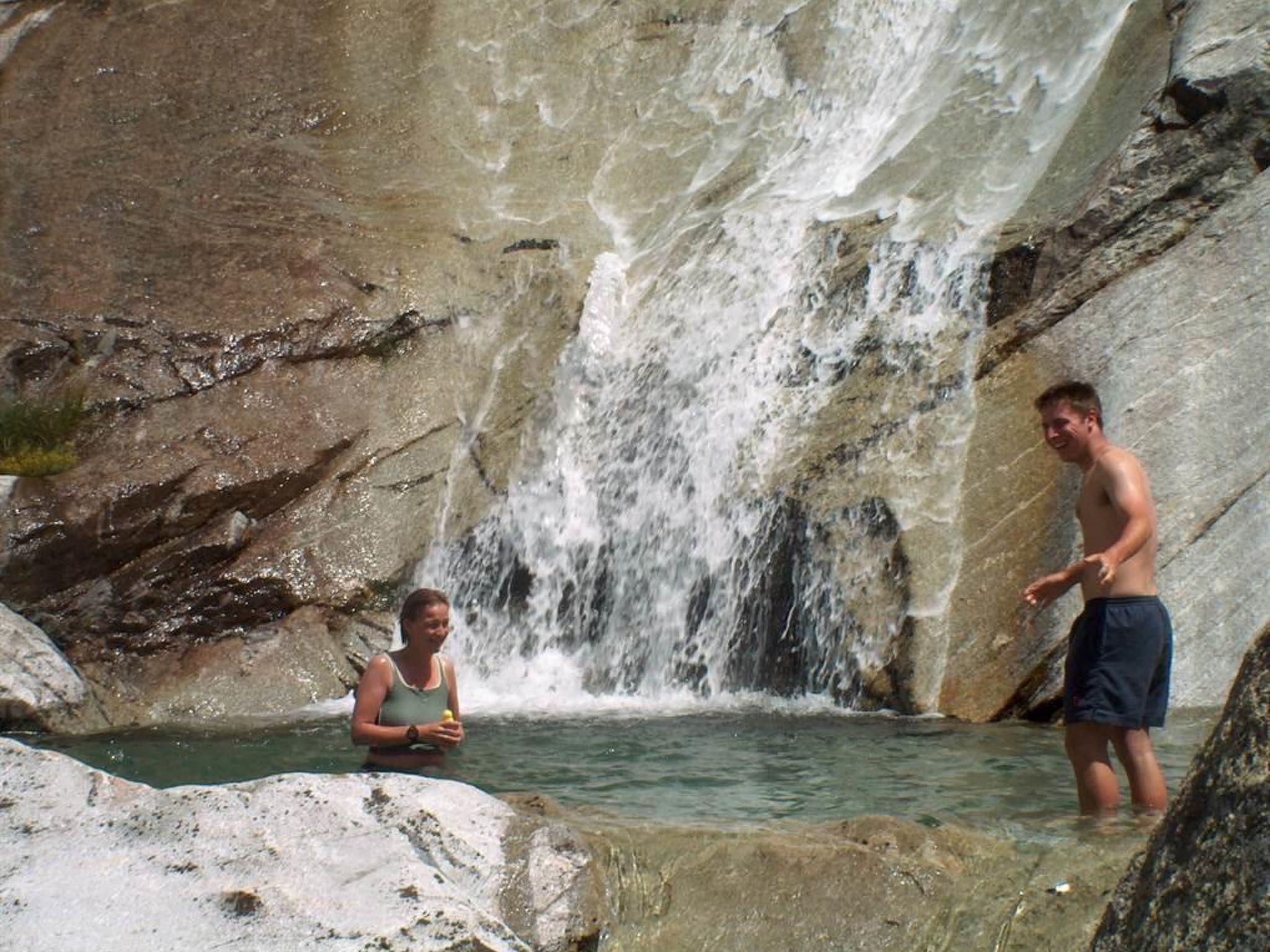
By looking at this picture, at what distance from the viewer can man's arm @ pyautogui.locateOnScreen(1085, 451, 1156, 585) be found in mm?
5539

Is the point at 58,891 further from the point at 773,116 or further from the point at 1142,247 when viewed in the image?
the point at 773,116

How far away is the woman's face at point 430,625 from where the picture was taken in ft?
21.5

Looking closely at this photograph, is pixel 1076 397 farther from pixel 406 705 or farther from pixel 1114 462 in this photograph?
pixel 406 705

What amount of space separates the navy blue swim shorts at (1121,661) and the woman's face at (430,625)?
2.40 metres

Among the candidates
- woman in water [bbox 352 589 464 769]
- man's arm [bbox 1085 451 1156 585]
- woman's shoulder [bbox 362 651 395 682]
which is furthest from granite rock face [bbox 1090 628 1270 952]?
woman's shoulder [bbox 362 651 395 682]

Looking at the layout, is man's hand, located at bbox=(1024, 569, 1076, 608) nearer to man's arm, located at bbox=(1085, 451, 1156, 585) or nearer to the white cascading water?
man's arm, located at bbox=(1085, 451, 1156, 585)

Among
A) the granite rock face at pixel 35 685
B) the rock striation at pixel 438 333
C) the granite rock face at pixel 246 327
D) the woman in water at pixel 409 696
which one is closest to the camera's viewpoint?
the woman in water at pixel 409 696

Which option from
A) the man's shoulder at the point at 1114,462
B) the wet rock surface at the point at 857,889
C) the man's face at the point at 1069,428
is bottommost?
the wet rock surface at the point at 857,889

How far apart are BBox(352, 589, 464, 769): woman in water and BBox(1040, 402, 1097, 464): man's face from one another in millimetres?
2383

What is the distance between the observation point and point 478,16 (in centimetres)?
1563

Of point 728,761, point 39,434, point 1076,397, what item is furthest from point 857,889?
point 39,434

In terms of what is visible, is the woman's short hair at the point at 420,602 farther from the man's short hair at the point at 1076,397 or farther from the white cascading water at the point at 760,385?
the white cascading water at the point at 760,385

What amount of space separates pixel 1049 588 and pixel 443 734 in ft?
7.50

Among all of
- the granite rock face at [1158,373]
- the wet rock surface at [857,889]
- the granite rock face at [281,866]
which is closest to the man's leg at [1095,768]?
the wet rock surface at [857,889]
